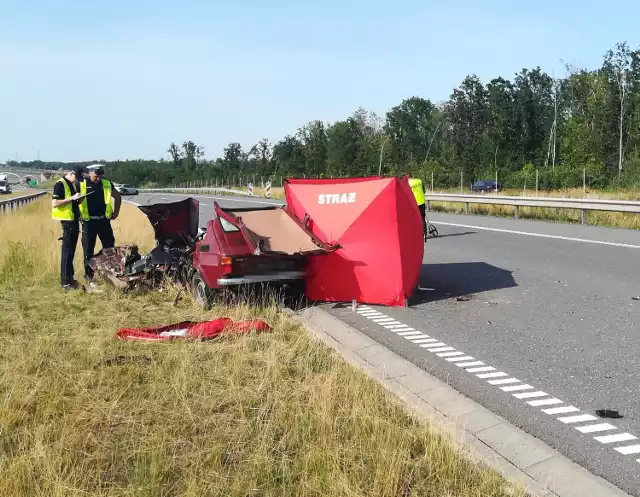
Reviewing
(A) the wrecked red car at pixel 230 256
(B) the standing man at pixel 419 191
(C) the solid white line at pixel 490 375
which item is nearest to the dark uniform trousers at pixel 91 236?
(A) the wrecked red car at pixel 230 256

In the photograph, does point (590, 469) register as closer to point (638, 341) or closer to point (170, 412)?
point (170, 412)

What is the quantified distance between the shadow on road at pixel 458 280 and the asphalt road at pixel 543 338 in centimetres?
2

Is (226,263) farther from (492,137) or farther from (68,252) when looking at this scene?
(492,137)

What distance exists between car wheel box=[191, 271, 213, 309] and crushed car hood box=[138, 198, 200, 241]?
4.50ft

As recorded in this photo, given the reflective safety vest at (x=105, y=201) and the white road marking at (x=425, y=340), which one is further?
the reflective safety vest at (x=105, y=201)

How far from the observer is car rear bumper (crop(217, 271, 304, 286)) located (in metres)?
7.88

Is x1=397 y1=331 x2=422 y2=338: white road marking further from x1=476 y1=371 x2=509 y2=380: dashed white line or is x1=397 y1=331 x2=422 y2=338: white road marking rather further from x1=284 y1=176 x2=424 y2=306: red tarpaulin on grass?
x1=476 y1=371 x2=509 y2=380: dashed white line

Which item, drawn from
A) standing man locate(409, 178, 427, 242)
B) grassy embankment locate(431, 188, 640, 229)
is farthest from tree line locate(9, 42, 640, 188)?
standing man locate(409, 178, 427, 242)

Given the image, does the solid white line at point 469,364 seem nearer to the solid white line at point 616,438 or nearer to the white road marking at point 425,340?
the white road marking at point 425,340

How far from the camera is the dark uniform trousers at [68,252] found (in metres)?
9.80

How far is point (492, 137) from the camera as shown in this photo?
271 ft

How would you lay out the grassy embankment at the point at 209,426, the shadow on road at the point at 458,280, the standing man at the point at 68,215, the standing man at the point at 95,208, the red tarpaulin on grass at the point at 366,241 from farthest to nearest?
the standing man at the point at 95,208 → the standing man at the point at 68,215 → the shadow on road at the point at 458,280 → the red tarpaulin on grass at the point at 366,241 → the grassy embankment at the point at 209,426

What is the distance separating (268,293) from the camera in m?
8.40

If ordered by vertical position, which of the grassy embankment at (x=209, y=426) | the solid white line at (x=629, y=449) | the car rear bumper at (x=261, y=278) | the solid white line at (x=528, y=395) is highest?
the car rear bumper at (x=261, y=278)
